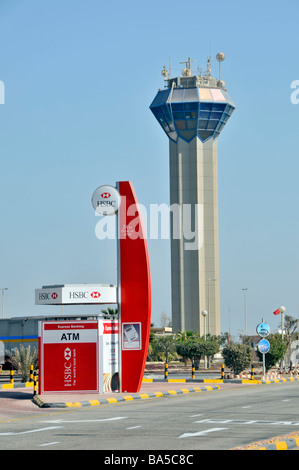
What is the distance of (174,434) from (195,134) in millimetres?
104943

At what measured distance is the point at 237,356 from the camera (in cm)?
5066

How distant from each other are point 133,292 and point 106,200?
13.4 ft

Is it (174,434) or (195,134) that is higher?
(195,134)

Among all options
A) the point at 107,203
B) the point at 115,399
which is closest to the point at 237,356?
the point at 107,203

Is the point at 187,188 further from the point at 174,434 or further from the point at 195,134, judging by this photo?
the point at 174,434

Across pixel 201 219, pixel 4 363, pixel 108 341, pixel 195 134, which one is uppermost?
pixel 195 134

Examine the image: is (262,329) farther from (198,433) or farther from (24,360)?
(198,433)

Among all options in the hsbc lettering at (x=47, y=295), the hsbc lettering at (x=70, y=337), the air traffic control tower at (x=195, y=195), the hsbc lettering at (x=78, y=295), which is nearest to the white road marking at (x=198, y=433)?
the hsbc lettering at (x=70, y=337)

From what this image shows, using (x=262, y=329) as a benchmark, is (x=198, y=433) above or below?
below

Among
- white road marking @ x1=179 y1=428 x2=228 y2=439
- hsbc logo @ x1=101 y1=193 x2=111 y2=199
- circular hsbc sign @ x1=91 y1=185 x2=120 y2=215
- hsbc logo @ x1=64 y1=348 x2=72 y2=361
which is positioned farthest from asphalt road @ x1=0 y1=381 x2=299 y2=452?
hsbc logo @ x1=101 y1=193 x2=111 y2=199
